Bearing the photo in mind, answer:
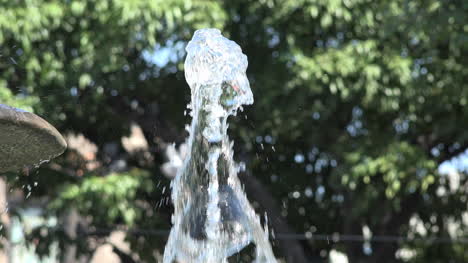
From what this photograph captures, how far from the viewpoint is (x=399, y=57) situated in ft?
24.5

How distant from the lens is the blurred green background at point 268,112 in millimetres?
7133

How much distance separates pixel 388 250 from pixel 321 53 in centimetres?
272

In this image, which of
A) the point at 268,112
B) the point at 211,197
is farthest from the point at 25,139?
the point at 268,112

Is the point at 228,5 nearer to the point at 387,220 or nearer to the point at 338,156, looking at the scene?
the point at 338,156

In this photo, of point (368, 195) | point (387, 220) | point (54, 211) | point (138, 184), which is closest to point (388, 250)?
point (387, 220)

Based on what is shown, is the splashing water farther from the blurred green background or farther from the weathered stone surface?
the blurred green background

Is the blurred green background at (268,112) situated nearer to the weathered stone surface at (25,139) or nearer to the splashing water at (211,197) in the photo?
the splashing water at (211,197)

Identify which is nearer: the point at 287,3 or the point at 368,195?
the point at 287,3

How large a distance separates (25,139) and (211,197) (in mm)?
1509

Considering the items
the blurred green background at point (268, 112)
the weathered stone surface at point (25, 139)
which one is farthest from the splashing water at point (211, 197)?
the blurred green background at point (268, 112)

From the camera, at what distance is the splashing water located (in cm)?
425

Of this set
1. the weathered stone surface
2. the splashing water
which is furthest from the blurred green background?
Answer: the weathered stone surface

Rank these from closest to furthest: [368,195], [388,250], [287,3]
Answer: [287,3] → [368,195] → [388,250]

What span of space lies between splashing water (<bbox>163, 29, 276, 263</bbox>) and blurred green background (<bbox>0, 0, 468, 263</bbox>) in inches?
97.8
